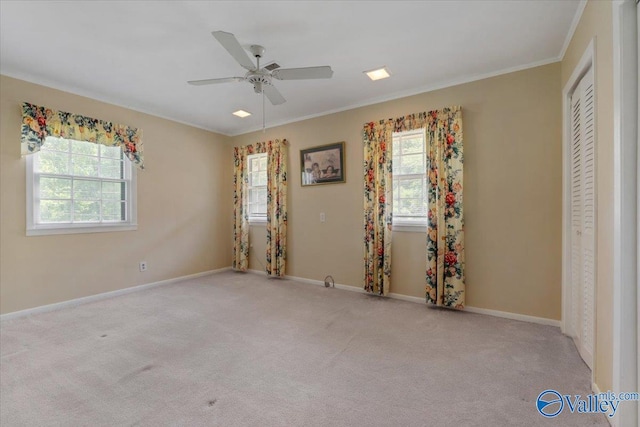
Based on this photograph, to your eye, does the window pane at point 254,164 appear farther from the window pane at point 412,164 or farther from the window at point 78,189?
the window pane at point 412,164

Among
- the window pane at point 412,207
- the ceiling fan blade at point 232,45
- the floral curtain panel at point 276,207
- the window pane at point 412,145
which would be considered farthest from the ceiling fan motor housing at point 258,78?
the window pane at point 412,207

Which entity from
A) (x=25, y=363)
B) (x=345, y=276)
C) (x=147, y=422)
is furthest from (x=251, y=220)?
(x=147, y=422)

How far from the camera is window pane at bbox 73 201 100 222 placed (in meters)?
3.50

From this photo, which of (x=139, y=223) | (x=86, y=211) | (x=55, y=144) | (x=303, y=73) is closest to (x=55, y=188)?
(x=86, y=211)

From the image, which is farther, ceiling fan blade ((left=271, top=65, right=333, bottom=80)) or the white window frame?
the white window frame

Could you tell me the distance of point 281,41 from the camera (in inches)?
96.1

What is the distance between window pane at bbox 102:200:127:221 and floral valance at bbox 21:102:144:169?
62 cm

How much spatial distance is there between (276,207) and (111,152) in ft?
7.99

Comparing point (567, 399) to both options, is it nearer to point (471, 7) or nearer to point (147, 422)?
point (147, 422)

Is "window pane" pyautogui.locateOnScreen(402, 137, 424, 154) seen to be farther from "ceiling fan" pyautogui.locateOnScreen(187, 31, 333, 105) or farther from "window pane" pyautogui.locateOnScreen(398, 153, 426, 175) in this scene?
"ceiling fan" pyautogui.locateOnScreen(187, 31, 333, 105)

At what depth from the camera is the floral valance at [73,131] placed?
304 centimetres

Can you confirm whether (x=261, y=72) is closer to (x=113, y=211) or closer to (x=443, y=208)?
(x=443, y=208)

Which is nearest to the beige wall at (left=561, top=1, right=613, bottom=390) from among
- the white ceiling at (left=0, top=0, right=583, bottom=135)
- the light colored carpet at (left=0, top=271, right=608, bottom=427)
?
the light colored carpet at (left=0, top=271, right=608, bottom=427)

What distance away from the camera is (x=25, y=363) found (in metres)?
2.09
